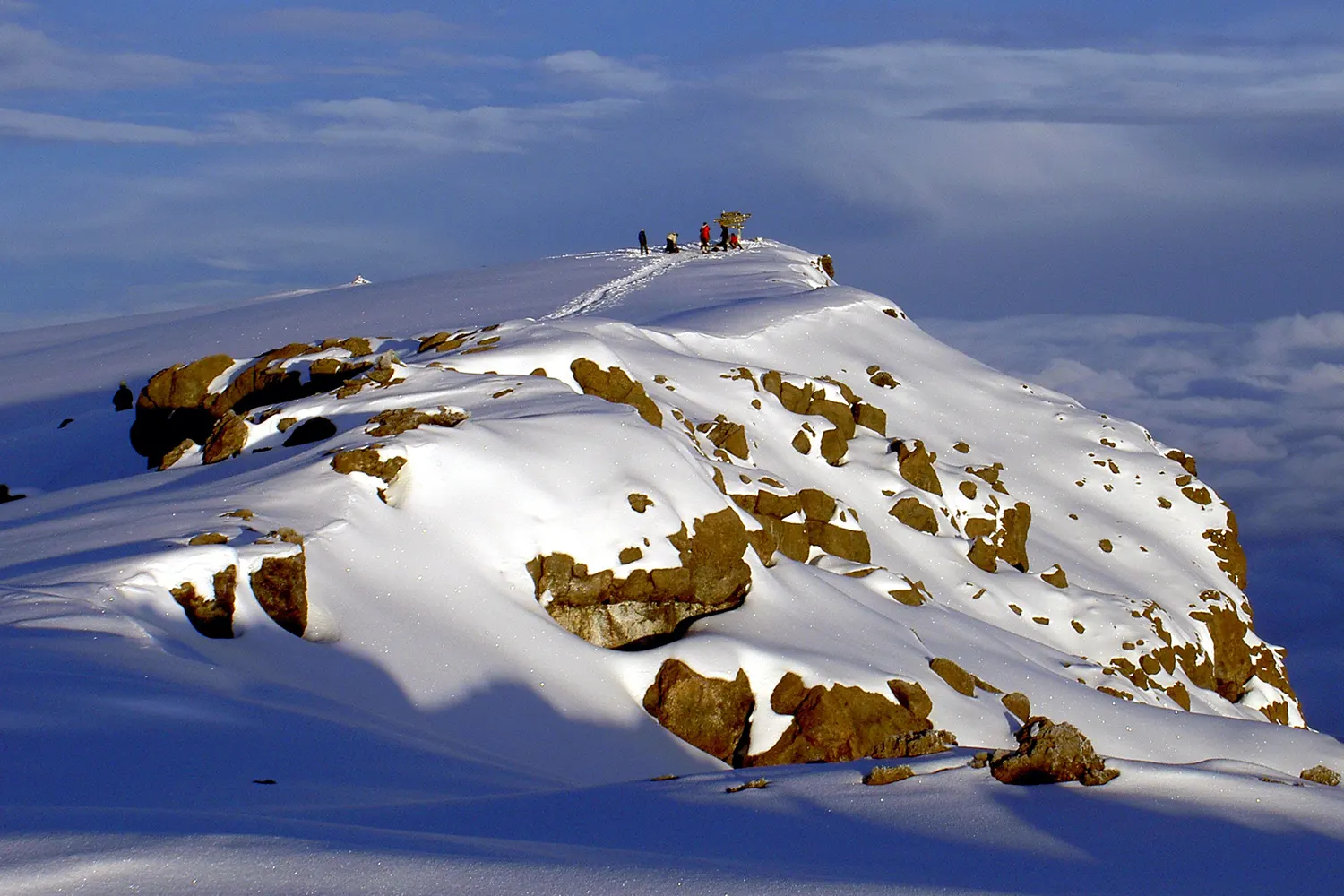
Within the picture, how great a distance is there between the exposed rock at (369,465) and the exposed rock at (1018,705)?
1043 cm

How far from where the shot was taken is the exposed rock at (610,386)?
2630 cm

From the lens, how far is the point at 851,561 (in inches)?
1033

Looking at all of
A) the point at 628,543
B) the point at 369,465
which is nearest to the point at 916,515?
the point at 628,543

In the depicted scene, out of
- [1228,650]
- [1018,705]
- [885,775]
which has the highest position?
[885,775]

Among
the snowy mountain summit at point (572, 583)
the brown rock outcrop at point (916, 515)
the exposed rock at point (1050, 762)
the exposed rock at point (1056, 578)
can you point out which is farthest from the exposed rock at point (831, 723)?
the exposed rock at point (1056, 578)

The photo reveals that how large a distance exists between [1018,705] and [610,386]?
34.5 ft

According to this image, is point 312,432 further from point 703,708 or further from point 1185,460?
point 1185,460

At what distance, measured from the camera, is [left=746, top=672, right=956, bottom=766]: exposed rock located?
17516 mm

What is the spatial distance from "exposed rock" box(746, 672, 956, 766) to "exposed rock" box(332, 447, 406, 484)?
6.32m

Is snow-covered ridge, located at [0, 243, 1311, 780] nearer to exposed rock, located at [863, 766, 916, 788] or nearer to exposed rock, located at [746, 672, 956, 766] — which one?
exposed rock, located at [746, 672, 956, 766]

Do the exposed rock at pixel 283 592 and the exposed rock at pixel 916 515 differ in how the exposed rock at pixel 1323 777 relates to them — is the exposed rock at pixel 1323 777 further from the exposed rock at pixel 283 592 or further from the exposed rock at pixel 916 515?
the exposed rock at pixel 916 515

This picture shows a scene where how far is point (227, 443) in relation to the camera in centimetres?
2175

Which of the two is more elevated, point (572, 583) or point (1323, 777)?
point (572, 583)

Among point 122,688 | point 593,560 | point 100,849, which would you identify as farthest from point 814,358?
point 100,849
